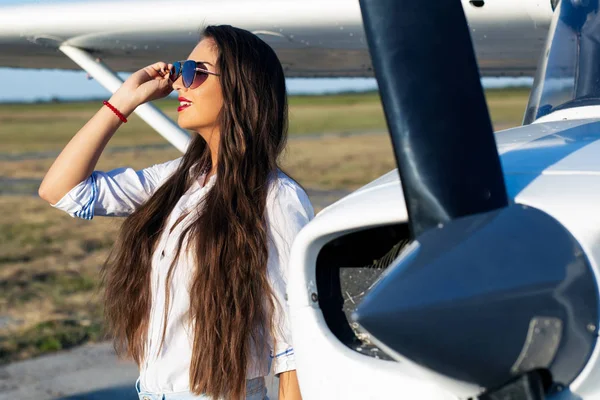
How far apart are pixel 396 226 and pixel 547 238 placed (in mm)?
365

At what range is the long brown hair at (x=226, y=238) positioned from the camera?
6.94 ft

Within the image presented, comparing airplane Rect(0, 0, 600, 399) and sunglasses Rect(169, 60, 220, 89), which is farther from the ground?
sunglasses Rect(169, 60, 220, 89)

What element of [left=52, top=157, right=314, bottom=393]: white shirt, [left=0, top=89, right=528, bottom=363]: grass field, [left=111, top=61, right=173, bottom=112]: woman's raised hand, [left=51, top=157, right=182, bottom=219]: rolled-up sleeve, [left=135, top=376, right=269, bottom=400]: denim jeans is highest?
[left=111, top=61, right=173, bottom=112]: woman's raised hand

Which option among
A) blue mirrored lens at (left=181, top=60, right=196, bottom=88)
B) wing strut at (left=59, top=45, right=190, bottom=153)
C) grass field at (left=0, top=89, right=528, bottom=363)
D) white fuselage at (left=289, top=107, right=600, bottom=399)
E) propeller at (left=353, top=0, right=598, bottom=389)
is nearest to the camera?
propeller at (left=353, top=0, right=598, bottom=389)

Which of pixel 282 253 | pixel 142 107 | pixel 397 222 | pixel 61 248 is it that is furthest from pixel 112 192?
pixel 61 248

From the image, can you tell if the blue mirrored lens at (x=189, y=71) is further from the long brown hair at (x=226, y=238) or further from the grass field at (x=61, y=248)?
the grass field at (x=61, y=248)

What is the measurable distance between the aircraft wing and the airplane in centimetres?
225

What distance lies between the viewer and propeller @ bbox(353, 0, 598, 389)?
136 centimetres

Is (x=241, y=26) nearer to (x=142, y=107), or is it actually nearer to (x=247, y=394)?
(x=142, y=107)

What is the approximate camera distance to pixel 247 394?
7.16 feet

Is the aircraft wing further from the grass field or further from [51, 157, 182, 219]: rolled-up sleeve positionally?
[51, 157, 182, 219]: rolled-up sleeve

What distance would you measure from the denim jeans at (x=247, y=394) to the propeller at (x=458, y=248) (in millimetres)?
841

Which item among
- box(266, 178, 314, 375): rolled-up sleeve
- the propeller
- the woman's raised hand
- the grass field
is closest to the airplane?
the propeller

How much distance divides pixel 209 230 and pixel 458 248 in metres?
0.87
